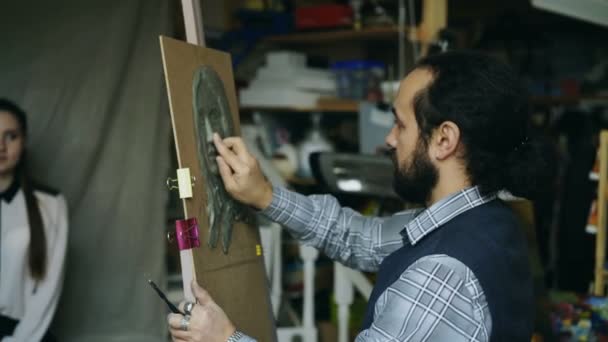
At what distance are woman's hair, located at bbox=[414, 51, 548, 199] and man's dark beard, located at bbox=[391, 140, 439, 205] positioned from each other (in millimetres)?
44

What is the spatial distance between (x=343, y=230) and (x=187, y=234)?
499mm

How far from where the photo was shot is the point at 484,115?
49.8 inches

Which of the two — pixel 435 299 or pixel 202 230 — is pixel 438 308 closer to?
pixel 435 299

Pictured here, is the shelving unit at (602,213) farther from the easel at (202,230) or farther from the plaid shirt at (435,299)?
the easel at (202,230)

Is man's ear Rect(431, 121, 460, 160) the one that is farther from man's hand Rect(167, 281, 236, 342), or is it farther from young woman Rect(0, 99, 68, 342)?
young woman Rect(0, 99, 68, 342)

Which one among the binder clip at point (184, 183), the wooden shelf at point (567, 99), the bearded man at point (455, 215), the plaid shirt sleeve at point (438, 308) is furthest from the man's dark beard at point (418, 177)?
the wooden shelf at point (567, 99)

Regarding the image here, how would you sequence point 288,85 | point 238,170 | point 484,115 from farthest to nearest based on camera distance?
point 288,85 → point 238,170 → point 484,115

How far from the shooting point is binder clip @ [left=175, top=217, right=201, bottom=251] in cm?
129

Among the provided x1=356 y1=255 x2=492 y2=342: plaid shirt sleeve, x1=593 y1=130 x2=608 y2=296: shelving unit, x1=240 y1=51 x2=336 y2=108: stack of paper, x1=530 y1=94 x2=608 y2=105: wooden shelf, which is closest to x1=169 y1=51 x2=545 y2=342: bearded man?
x1=356 y1=255 x2=492 y2=342: plaid shirt sleeve

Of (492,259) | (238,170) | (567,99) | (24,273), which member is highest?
(238,170)

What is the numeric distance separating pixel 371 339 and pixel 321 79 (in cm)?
221

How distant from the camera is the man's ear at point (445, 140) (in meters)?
1.28

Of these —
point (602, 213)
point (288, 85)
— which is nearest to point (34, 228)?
point (288, 85)

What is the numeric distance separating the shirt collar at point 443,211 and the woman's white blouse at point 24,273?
1.77 meters
